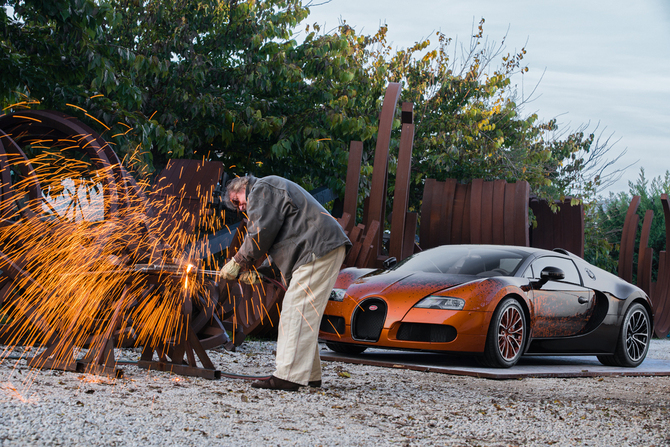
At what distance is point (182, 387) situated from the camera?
15.8 ft

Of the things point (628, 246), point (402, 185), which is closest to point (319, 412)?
point (402, 185)

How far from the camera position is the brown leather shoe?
491 cm

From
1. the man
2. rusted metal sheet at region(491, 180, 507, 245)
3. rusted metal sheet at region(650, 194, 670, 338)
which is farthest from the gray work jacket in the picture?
rusted metal sheet at region(650, 194, 670, 338)

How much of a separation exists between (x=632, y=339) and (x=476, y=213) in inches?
192

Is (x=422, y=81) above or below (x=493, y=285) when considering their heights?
above

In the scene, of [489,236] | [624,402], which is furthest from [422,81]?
[624,402]

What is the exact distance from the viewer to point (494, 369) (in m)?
6.86

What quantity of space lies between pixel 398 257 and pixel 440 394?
5.84m

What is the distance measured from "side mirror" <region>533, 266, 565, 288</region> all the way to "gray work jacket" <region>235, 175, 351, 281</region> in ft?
10.5

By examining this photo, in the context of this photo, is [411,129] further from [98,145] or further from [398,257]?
[98,145]

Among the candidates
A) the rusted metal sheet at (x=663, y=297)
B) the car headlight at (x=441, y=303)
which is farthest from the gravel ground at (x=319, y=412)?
the rusted metal sheet at (x=663, y=297)

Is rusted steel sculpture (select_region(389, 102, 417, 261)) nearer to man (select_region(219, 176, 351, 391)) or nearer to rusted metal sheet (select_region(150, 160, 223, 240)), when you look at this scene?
rusted metal sheet (select_region(150, 160, 223, 240))

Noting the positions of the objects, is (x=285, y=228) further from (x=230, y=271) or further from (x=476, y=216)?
(x=476, y=216)

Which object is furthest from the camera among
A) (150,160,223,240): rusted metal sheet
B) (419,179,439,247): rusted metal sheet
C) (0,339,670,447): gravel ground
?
(419,179,439,247): rusted metal sheet
